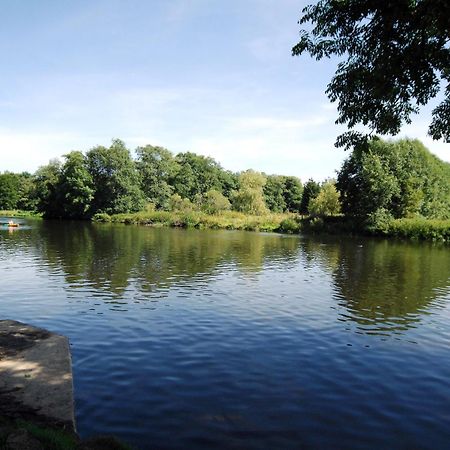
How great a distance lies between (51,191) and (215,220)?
47.6 meters

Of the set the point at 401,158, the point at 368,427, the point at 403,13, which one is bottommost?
the point at 368,427

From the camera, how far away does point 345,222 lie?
215 feet

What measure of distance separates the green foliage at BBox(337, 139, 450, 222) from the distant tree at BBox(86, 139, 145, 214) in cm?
4514

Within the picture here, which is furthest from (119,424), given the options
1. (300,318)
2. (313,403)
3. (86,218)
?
(86,218)

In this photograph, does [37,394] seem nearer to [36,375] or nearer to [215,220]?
[36,375]

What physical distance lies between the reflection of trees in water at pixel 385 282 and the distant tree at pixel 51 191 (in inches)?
2933

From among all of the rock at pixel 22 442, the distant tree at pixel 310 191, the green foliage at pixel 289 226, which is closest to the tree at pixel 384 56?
the rock at pixel 22 442

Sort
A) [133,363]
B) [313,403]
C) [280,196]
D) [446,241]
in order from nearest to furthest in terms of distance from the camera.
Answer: [313,403] < [133,363] < [446,241] < [280,196]

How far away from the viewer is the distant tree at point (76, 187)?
90.3 m

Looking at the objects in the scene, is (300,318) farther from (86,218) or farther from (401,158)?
(86,218)

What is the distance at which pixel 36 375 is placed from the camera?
30.7 ft

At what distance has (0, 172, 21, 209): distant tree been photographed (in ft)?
482

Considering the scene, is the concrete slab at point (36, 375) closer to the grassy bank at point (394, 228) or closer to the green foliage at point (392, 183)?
the green foliage at point (392, 183)

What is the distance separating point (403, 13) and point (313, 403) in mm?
8408
